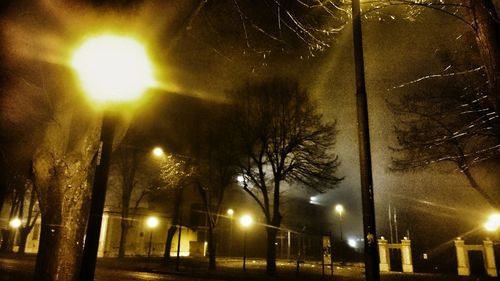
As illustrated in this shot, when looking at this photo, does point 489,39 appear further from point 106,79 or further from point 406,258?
point 406,258

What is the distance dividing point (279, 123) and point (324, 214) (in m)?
47.7

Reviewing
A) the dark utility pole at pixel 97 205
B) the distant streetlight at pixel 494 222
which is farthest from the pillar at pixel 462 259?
the dark utility pole at pixel 97 205

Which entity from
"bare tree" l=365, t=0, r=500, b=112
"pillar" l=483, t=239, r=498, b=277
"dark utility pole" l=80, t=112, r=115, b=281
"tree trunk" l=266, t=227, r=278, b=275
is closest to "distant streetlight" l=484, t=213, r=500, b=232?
"pillar" l=483, t=239, r=498, b=277

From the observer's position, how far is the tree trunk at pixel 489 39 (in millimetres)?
5961

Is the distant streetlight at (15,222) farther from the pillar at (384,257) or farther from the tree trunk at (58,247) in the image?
the tree trunk at (58,247)

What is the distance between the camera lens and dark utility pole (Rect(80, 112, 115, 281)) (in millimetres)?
3688

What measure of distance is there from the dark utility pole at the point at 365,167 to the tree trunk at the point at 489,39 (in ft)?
6.93

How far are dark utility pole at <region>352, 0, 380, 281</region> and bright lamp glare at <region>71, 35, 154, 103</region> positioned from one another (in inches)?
141

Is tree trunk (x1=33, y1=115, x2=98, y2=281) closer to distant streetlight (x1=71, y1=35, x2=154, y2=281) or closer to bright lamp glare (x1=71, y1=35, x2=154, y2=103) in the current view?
distant streetlight (x1=71, y1=35, x2=154, y2=281)

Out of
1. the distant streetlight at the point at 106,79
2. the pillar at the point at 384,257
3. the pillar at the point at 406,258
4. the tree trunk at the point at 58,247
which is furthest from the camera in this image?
the pillar at the point at 384,257

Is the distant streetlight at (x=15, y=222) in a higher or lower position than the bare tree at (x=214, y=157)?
lower

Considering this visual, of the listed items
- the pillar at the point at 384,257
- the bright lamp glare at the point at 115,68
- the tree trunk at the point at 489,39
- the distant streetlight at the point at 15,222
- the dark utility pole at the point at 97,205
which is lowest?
the pillar at the point at 384,257

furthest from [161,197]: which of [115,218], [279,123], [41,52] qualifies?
[41,52]

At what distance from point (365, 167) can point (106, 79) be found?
4.13 m
